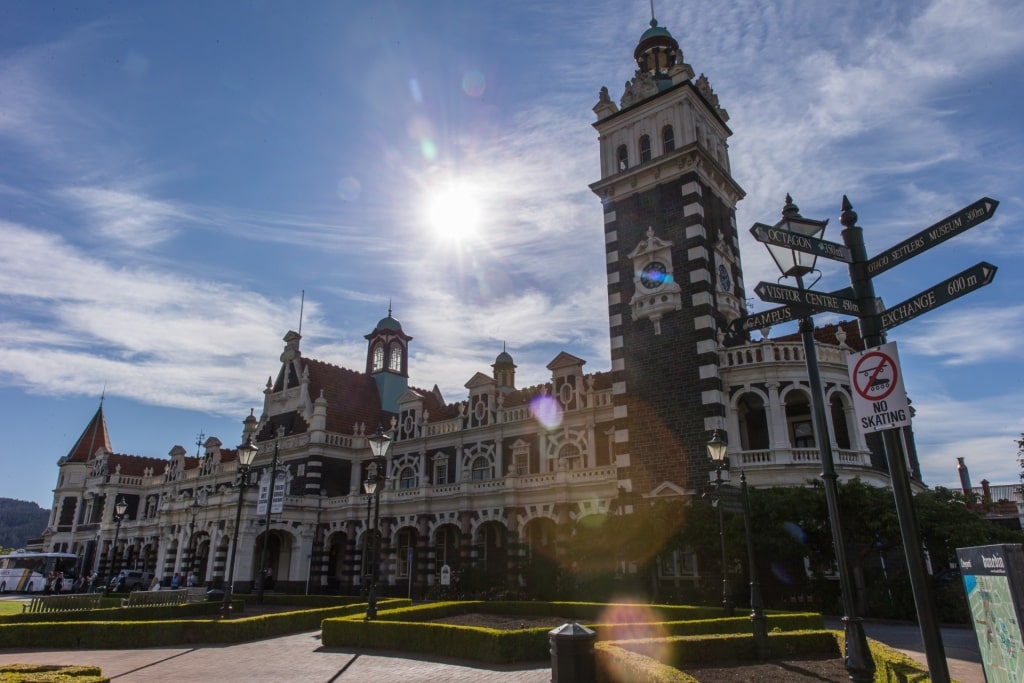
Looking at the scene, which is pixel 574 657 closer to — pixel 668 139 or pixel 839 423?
pixel 839 423

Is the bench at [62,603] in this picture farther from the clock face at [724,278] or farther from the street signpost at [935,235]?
the clock face at [724,278]

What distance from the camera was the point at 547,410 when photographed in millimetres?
38438

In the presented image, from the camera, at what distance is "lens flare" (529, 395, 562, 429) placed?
3781 centimetres

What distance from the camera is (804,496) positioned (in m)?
23.1

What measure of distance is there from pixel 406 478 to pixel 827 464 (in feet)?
130

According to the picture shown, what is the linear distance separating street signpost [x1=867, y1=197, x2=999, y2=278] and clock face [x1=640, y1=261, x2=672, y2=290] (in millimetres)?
23036

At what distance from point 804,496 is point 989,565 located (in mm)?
18922

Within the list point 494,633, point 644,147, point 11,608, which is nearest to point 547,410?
point 644,147

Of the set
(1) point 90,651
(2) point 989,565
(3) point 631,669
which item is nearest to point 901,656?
(3) point 631,669

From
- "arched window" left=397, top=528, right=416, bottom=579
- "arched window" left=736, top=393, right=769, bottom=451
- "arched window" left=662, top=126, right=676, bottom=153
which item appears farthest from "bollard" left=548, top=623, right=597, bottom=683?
"arched window" left=397, top=528, right=416, bottom=579

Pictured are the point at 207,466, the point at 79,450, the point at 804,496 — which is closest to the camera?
the point at 804,496

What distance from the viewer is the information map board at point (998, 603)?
5320mm

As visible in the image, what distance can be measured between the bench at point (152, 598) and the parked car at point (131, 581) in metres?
24.3

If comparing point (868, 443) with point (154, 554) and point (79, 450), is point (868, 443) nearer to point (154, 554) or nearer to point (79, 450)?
point (154, 554)
